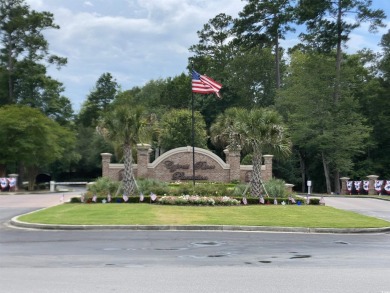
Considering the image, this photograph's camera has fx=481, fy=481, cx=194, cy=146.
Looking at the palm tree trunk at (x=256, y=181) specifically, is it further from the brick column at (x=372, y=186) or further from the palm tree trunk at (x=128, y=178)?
the brick column at (x=372, y=186)

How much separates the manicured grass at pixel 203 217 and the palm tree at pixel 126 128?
6.19 meters

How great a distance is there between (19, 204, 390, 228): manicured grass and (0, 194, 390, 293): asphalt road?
1.88 m

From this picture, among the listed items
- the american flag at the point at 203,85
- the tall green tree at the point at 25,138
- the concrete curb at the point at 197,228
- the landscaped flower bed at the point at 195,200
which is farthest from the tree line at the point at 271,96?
the concrete curb at the point at 197,228

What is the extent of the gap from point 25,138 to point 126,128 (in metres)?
22.3

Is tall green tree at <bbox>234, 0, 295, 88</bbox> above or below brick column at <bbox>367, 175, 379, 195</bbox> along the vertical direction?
above

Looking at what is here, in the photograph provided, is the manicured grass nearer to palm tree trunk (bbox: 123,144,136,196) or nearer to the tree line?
palm tree trunk (bbox: 123,144,136,196)

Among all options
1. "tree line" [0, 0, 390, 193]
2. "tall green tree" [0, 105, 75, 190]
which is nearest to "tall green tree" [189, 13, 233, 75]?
"tree line" [0, 0, 390, 193]

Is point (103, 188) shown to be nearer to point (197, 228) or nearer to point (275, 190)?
point (275, 190)

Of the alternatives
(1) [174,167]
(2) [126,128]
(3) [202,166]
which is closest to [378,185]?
(3) [202,166]

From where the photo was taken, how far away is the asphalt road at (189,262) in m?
7.80

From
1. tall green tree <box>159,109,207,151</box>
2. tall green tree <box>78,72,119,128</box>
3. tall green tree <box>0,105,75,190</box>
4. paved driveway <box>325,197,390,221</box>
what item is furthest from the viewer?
tall green tree <box>78,72,119,128</box>

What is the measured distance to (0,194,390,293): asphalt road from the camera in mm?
7801

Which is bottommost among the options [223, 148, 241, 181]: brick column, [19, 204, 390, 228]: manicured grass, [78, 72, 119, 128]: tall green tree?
[19, 204, 390, 228]: manicured grass

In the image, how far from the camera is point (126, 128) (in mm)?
27578
